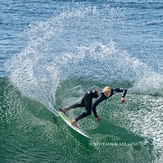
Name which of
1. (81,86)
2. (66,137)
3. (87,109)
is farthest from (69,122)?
(81,86)

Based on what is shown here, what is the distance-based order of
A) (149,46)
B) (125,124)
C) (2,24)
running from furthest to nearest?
(2,24) → (149,46) → (125,124)

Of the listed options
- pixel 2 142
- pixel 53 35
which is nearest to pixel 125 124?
pixel 2 142

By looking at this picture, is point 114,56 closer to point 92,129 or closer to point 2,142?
point 92,129

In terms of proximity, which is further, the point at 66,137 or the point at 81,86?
the point at 81,86

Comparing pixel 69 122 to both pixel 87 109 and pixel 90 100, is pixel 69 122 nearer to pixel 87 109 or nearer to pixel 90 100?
pixel 87 109

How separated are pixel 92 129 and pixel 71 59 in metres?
6.81

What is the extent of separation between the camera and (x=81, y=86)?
810 inches

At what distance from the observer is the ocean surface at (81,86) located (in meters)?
15.5

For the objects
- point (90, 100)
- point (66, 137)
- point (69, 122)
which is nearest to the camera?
point (66, 137)

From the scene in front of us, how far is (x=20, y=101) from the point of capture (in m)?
18.7

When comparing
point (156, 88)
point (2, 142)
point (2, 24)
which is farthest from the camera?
point (2, 24)

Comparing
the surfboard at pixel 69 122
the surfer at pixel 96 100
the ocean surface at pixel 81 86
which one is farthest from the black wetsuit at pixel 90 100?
the ocean surface at pixel 81 86

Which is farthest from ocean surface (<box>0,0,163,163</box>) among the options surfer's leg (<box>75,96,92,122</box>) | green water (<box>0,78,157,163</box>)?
surfer's leg (<box>75,96,92,122</box>)

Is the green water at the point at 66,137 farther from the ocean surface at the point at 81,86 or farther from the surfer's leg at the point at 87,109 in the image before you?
the surfer's leg at the point at 87,109
